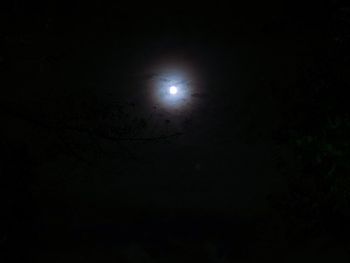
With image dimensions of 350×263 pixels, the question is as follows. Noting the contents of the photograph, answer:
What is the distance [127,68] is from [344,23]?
485cm

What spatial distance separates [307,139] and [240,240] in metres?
1.92

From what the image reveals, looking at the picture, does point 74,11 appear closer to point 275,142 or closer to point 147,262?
point 275,142

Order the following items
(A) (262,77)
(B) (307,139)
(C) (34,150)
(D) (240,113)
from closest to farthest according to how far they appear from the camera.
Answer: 1. (B) (307,139)
2. (C) (34,150)
3. (D) (240,113)
4. (A) (262,77)

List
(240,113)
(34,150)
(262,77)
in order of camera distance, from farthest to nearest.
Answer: (262,77) → (240,113) → (34,150)

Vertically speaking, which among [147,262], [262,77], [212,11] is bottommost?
[147,262]

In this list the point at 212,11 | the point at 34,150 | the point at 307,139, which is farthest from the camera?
the point at 212,11

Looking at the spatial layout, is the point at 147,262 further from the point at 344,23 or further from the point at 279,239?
the point at 344,23

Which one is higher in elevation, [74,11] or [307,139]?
[74,11]

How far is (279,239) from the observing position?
24.6 ft

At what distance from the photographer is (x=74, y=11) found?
12.1 meters

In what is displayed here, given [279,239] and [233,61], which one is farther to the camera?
[233,61]

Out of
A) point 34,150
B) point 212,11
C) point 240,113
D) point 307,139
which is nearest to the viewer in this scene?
point 307,139

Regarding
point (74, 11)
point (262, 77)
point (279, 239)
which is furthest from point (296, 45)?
point (74, 11)

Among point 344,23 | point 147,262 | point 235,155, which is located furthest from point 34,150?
point 344,23
